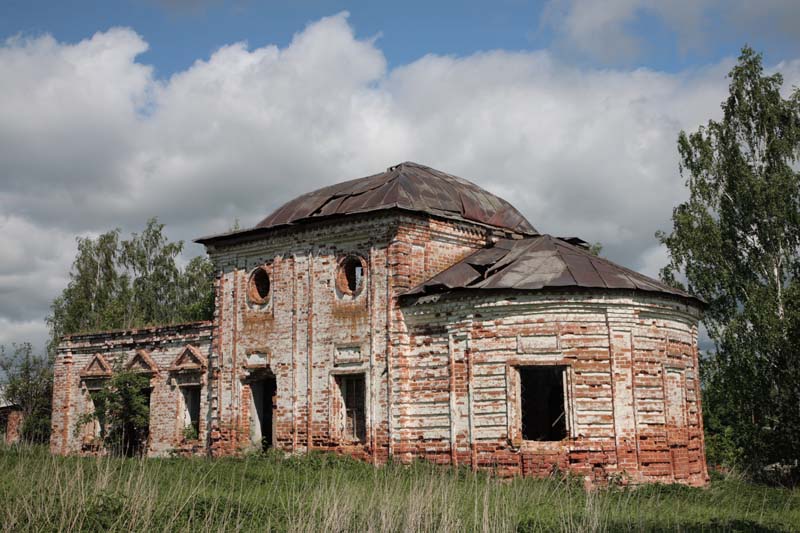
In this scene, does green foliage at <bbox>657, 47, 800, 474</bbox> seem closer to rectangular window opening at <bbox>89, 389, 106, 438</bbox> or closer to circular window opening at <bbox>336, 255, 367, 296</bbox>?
circular window opening at <bbox>336, 255, 367, 296</bbox>

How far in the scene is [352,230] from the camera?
1623cm

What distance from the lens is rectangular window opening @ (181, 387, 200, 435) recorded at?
19.0 metres

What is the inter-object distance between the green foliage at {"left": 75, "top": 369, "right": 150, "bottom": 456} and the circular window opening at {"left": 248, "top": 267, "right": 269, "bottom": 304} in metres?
4.05

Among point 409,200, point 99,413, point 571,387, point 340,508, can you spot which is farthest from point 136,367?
point 340,508

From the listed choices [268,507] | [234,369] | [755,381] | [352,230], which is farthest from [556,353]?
[755,381]

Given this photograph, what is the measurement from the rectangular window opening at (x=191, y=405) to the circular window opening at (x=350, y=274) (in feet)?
17.2

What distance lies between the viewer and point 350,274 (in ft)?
54.6

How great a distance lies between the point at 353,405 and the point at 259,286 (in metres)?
3.81

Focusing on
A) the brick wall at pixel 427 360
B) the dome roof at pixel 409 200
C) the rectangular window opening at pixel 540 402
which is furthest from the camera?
the rectangular window opening at pixel 540 402

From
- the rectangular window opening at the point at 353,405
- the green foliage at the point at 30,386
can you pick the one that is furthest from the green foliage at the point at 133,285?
the rectangular window opening at the point at 353,405

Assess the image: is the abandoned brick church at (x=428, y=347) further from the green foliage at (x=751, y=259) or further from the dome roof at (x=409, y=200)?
the green foliage at (x=751, y=259)

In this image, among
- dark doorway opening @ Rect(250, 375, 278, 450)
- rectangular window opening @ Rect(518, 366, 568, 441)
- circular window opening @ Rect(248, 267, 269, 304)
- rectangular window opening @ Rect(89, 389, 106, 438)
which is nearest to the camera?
rectangular window opening @ Rect(518, 366, 568, 441)

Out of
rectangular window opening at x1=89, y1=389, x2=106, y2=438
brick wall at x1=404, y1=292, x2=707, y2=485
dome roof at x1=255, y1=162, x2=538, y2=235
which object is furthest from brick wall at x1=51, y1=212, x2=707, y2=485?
rectangular window opening at x1=89, y1=389, x2=106, y2=438

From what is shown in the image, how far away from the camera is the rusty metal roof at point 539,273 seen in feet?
46.2
